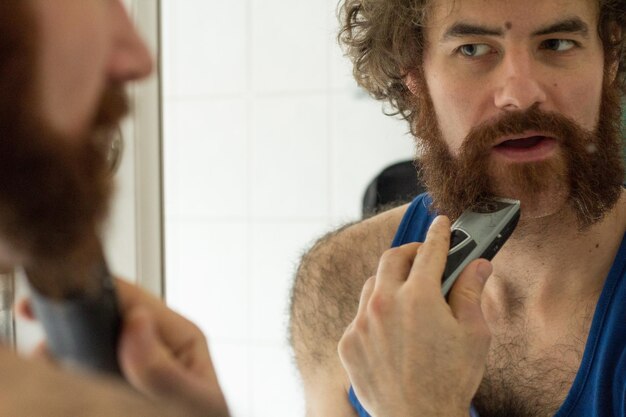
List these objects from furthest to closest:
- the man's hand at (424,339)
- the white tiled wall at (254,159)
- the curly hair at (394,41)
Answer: the white tiled wall at (254,159)
the curly hair at (394,41)
the man's hand at (424,339)

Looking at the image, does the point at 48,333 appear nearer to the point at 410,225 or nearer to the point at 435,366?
the point at 435,366

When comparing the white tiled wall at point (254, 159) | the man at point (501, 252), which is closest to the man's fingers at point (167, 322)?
the man at point (501, 252)

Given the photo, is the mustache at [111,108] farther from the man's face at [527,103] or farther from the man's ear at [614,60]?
the man's ear at [614,60]

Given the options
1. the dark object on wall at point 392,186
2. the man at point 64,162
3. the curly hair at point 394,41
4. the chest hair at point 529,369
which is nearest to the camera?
the man at point 64,162

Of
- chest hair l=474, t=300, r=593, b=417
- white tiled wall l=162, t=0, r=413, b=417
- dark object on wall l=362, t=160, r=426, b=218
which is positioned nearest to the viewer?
chest hair l=474, t=300, r=593, b=417

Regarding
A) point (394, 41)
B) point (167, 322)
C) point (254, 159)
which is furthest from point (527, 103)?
point (254, 159)

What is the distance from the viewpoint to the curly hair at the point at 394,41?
912 millimetres

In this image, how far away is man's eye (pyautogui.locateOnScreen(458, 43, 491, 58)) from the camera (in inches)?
33.6

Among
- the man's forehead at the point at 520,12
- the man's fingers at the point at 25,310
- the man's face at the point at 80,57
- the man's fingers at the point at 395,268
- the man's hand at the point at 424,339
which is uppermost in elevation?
the man's forehead at the point at 520,12

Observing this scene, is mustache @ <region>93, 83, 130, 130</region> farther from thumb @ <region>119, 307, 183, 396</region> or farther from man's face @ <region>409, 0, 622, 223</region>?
man's face @ <region>409, 0, 622, 223</region>

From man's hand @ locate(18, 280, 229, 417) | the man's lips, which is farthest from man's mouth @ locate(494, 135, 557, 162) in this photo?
man's hand @ locate(18, 280, 229, 417)

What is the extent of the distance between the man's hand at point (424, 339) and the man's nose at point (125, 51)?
17.8 inches

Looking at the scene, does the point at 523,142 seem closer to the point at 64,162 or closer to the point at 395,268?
the point at 395,268

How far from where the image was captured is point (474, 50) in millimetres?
866
